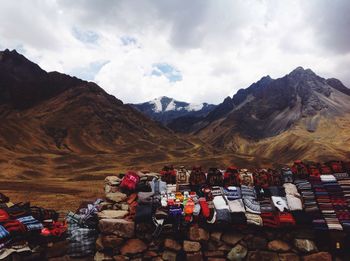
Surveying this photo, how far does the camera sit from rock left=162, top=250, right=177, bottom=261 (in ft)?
23.0

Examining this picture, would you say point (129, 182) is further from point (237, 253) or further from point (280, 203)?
point (280, 203)

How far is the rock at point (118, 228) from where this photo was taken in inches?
279

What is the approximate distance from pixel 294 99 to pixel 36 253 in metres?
127

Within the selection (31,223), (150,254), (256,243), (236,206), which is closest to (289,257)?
(256,243)

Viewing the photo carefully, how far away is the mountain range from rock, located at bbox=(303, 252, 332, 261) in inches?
1378

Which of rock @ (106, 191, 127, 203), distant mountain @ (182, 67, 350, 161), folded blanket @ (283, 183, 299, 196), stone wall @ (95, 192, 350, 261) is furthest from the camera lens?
distant mountain @ (182, 67, 350, 161)

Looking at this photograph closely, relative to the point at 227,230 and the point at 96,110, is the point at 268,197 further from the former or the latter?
the point at 96,110

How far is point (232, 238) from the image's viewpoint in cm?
712

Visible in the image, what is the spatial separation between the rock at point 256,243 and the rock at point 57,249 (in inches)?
146

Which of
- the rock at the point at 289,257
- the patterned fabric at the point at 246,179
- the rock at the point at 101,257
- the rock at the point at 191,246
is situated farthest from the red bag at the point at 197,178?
the rock at the point at 101,257

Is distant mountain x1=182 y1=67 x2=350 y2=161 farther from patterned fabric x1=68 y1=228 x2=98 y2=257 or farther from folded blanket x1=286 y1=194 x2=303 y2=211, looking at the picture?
patterned fabric x1=68 y1=228 x2=98 y2=257

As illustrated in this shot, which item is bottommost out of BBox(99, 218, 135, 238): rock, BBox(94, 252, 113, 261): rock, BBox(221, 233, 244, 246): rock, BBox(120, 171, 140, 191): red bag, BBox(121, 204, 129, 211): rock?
BBox(94, 252, 113, 261): rock

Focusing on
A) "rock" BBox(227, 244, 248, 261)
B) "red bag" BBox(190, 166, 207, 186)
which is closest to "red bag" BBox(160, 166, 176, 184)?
"red bag" BBox(190, 166, 207, 186)

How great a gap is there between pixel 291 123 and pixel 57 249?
111364 millimetres
